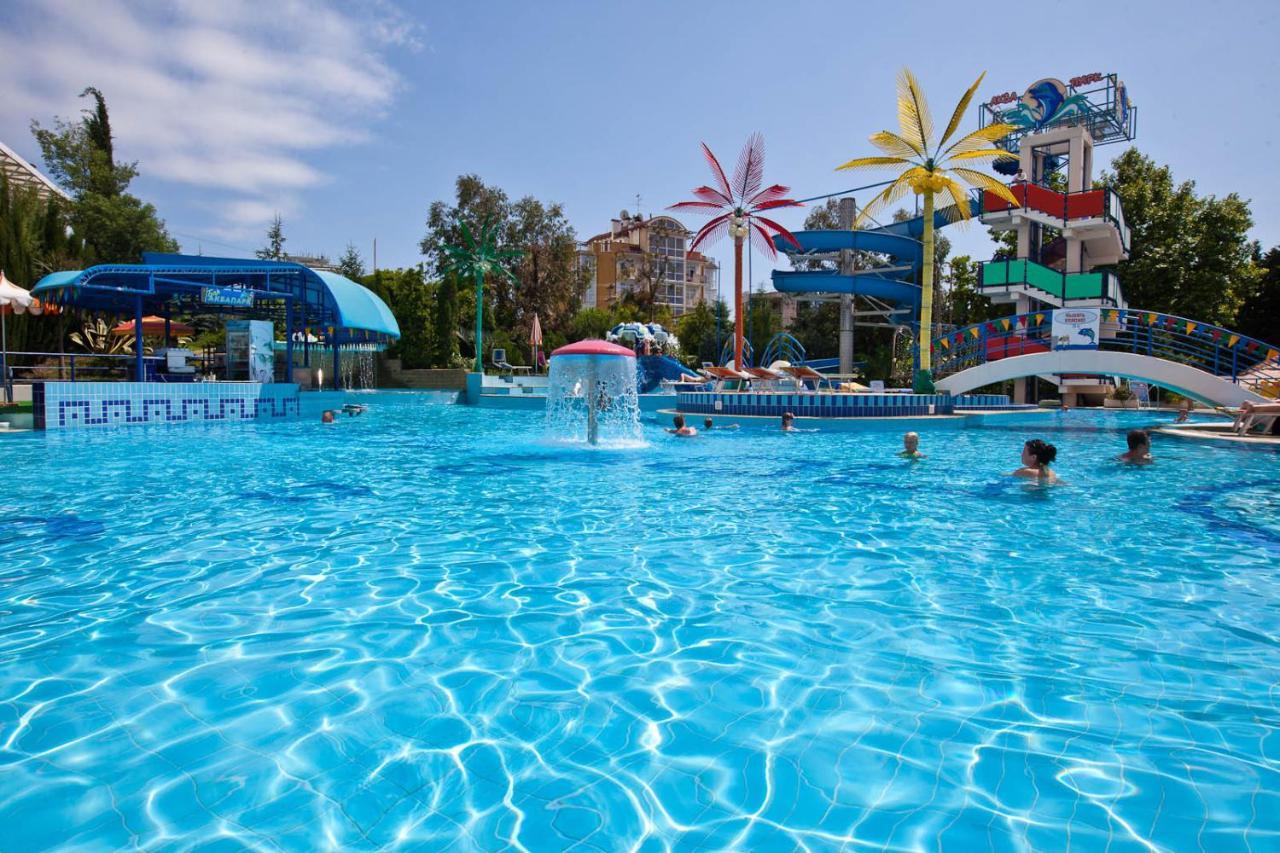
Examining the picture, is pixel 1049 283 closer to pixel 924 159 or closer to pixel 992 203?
pixel 992 203

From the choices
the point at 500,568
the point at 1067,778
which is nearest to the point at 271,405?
the point at 500,568

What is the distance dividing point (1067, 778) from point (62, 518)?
8.33 m

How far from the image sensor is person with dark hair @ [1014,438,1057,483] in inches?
353

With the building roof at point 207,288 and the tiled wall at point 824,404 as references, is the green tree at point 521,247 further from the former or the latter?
the tiled wall at point 824,404

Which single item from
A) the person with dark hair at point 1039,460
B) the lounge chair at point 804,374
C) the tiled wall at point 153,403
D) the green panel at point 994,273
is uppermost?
the green panel at point 994,273

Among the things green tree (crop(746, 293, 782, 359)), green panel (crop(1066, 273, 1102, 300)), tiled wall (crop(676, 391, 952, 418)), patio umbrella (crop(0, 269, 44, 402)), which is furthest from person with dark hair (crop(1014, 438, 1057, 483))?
green tree (crop(746, 293, 782, 359))

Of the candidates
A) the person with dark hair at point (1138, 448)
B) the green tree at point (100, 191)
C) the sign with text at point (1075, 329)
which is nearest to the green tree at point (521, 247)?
the green tree at point (100, 191)

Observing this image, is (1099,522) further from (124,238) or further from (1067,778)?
(124,238)

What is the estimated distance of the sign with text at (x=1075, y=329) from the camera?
22.3 m

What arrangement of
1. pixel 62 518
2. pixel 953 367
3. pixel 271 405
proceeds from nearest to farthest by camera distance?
pixel 62 518 → pixel 271 405 → pixel 953 367

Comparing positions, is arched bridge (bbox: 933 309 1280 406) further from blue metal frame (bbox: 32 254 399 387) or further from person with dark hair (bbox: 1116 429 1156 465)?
blue metal frame (bbox: 32 254 399 387)

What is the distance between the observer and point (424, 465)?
11.3 m

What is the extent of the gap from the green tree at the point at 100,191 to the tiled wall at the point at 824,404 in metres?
31.3

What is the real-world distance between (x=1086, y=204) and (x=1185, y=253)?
8435mm
